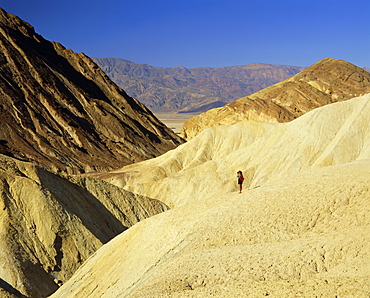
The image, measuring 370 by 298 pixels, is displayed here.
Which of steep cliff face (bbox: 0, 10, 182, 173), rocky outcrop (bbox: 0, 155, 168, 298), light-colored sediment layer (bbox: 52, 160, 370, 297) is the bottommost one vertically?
light-colored sediment layer (bbox: 52, 160, 370, 297)

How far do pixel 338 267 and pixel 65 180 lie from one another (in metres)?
21.8

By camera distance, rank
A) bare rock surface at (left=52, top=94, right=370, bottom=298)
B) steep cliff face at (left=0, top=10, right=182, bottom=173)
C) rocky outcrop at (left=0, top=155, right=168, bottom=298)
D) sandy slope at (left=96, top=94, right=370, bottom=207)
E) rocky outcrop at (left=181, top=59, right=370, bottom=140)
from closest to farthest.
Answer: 1. bare rock surface at (left=52, top=94, right=370, bottom=298)
2. rocky outcrop at (left=0, top=155, right=168, bottom=298)
3. sandy slope at (left=96, top=94, right=370, bottom=207)
4. steep cliff face at (left=0, top=10, right=182, bottom=173)
5. rocky outcrop at (left=181, top=59, right=370, bottom=140)

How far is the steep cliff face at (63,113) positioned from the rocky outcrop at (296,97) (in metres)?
9.51

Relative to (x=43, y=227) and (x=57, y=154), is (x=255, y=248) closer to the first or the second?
(x=43, y=227)

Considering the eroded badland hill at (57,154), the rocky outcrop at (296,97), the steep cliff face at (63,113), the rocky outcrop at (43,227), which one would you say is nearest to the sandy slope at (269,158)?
the eroded badland hill at (57,154)

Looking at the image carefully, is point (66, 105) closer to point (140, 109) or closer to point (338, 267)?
point (140, 109)

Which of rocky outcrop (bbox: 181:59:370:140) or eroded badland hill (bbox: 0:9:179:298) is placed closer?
eroded badland hill (bbox: 0:9:179:298)

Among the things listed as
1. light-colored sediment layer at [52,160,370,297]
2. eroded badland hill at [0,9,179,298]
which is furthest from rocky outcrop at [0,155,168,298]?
light-colored sediment layer at [52,160,370,297]

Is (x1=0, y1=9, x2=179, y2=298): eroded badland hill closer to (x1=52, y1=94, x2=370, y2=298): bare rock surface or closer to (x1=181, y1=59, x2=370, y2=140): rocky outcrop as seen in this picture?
(x1=52, y1=94, x2=370, y2=298): bare rock surface

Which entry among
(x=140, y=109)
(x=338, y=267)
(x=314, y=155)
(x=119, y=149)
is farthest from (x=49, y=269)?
(x=140, y=109)

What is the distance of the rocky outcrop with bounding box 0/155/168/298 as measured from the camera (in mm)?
21938

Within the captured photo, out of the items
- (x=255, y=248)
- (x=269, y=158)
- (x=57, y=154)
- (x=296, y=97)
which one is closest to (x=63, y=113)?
(x=57, y=154)

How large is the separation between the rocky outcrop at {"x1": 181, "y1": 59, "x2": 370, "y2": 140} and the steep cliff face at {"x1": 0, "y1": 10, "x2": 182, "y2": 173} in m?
9.51

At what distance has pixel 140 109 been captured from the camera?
85625 millimetres
